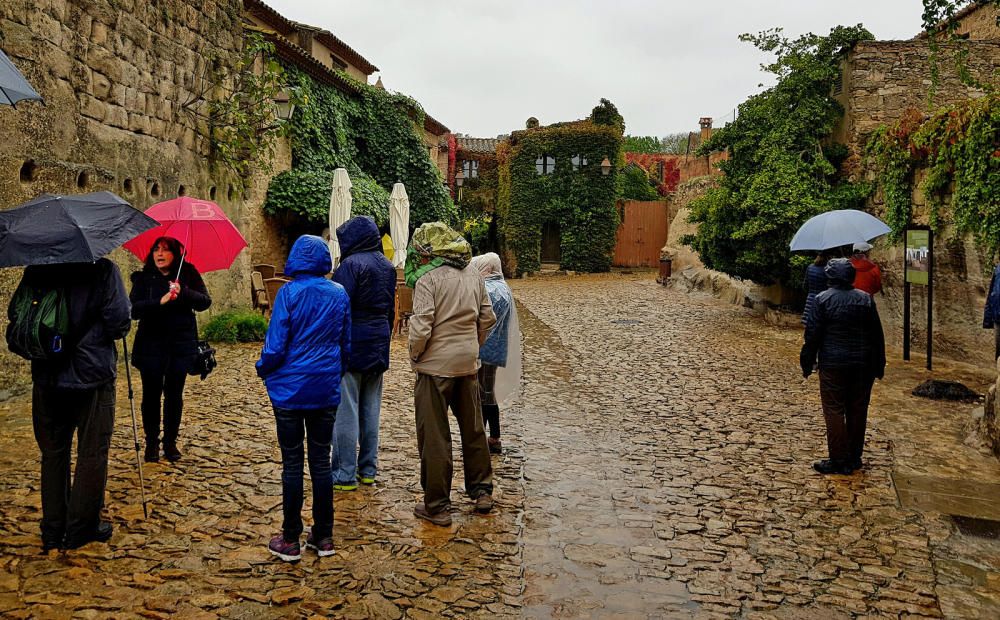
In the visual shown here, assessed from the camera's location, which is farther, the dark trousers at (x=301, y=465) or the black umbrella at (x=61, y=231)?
the dark trousers at (x=301, y=465)

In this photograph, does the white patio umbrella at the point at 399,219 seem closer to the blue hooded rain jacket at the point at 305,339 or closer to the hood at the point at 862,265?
the hood at the point at 862,265

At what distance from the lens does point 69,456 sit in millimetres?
4113

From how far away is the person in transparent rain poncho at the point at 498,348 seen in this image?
19.2ft

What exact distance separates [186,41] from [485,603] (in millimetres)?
9566

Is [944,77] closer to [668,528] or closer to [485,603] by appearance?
[668,528]

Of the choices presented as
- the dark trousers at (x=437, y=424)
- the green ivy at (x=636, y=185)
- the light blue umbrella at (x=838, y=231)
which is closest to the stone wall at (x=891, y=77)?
the light blue umbrella at (x=838, y=231)

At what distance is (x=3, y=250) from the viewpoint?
3.80 metres

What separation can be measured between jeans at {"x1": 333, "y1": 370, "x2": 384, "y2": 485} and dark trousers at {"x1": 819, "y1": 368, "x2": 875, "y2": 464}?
348 cm

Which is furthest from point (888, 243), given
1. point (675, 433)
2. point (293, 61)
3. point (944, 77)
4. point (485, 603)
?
point (293, 61)

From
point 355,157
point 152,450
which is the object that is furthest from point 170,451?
point 355,157

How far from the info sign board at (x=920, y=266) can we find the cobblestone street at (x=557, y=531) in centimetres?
219

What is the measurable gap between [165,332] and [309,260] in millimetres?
2070

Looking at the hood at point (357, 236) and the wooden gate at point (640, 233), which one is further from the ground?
the wooden gate at point (640, 233)

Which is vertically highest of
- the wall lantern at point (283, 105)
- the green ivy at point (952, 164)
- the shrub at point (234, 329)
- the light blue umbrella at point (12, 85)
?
Answer: the wall lantern at point (283, 105)
